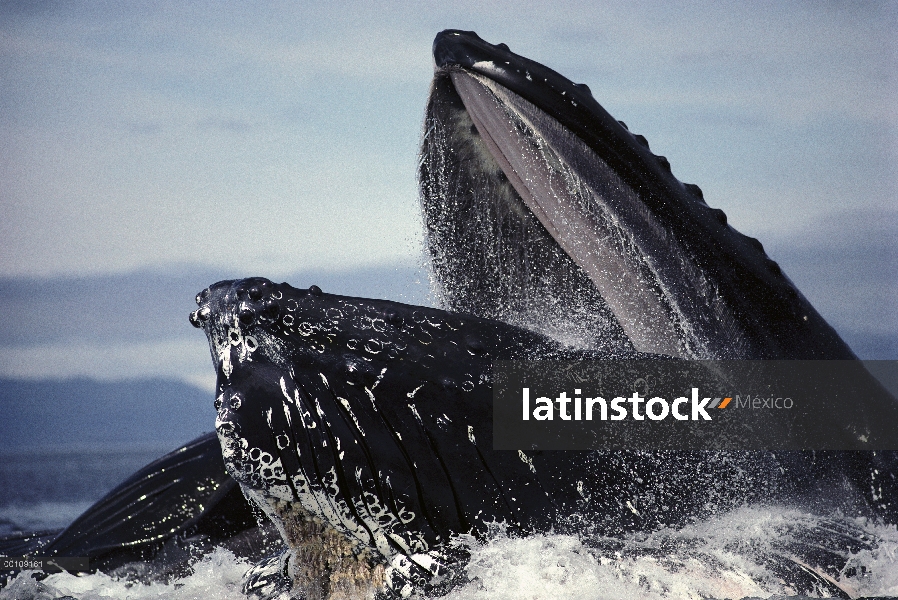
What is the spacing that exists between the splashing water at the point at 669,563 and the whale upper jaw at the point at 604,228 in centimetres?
59

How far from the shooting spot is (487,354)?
3.02 meters

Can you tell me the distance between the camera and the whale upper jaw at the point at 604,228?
3455mm

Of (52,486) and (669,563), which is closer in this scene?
(669,563)

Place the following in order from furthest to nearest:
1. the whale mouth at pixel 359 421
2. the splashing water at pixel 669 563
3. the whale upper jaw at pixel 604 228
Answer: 1. the whale upper jaw at pixel 604 228
2. the splashing water at pixel 669 563
3. the whale mouth at pixel 359 421

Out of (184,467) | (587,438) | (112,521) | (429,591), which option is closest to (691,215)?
(587,438)

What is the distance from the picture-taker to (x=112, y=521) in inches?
189

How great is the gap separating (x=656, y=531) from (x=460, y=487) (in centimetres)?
66

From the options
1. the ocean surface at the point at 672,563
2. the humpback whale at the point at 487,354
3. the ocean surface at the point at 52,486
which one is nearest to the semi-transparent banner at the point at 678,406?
the humpback whale at the point at 487,354

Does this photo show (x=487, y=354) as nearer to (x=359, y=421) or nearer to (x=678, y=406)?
(x=359, y=421)

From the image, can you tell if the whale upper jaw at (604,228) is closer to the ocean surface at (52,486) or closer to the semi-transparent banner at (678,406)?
the semi-transparent banner at (678,406)

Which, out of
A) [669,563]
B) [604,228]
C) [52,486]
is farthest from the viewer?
[52,486]

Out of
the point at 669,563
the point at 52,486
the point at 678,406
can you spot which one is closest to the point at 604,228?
the point at 678,406

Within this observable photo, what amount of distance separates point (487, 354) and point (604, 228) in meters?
0.82

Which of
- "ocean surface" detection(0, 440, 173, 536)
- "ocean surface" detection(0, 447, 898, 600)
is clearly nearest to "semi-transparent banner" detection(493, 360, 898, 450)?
"ocean surface" detection(0, 447, 898, 600)
